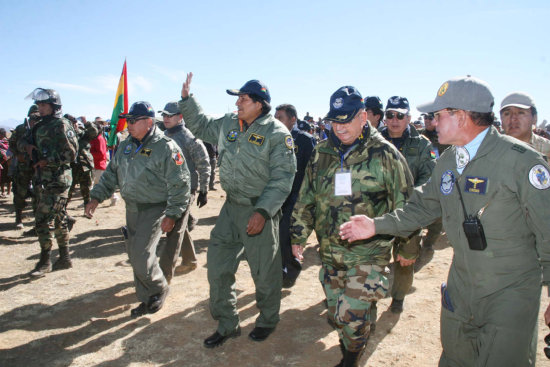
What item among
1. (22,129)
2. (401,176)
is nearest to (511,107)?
(401,176)

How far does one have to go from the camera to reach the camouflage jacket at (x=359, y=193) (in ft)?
10.7

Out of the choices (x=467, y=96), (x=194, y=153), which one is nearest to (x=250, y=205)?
(x=467, y=96)

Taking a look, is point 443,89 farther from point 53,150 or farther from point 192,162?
point 53,150

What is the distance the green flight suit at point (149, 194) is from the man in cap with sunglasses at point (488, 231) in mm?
3001

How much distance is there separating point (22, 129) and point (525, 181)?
9.64 m

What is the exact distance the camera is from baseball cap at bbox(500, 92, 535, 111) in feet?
16.9

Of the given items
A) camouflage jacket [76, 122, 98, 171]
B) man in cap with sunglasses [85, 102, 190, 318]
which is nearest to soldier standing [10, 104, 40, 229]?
camouflage jacket [76, 122, 98, 171]

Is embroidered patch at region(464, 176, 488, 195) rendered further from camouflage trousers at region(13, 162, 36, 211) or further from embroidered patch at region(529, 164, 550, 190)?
camouflage trousers at region(13, 162, 36, 211)

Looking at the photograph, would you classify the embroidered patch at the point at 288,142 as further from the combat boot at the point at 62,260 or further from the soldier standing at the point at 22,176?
the soldier standing at the point at 22,176

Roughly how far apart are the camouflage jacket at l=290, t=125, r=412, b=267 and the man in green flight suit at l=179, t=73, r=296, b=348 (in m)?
0.56

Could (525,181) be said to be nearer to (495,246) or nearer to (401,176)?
(495,246)

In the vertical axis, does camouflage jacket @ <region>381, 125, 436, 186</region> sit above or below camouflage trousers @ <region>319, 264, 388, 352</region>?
above

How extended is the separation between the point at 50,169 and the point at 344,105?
4888mm

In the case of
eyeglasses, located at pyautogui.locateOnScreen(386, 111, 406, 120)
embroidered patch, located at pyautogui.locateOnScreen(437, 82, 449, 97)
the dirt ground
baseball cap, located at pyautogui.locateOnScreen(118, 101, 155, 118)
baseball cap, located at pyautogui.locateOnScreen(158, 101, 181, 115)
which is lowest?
the dirt ground
